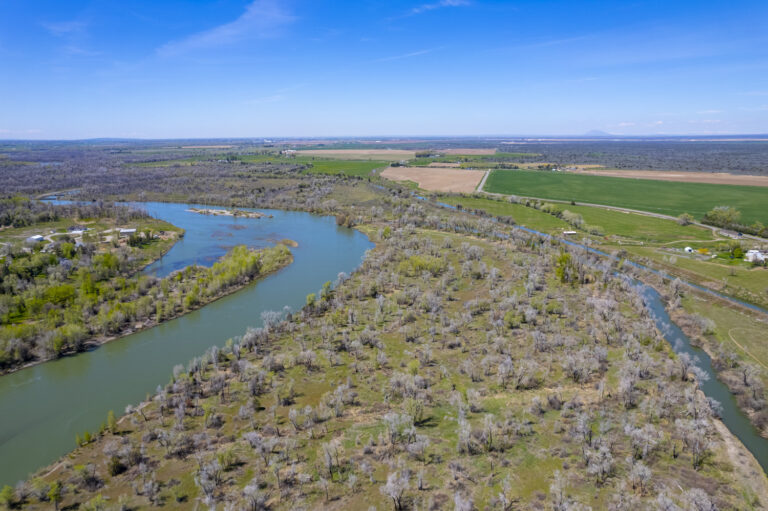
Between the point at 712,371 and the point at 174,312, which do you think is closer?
the point at 712,371

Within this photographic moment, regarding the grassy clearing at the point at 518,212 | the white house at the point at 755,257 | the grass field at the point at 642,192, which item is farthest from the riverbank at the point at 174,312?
the grass field at the point at 642,192

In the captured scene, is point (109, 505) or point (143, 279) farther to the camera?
point (143, 279)

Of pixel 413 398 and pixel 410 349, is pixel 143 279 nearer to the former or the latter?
pixel 410 349

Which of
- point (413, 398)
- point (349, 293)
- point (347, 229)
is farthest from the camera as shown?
point (347, 229)

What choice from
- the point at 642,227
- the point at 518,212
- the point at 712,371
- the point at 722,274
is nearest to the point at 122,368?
the point at 712,371

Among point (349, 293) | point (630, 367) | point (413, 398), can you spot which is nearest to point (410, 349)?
point (413, 398)

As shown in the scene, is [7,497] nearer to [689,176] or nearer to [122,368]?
[122,368]

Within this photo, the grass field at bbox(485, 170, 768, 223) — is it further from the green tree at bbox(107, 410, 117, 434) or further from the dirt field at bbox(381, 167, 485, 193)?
the green tree at bbox(107, 410, 117, 434)

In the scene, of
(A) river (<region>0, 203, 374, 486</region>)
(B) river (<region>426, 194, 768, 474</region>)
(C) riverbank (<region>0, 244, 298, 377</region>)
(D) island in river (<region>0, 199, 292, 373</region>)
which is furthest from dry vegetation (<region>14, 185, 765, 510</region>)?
(D) island in river (<region>0, 199, 292, 373</region>)
